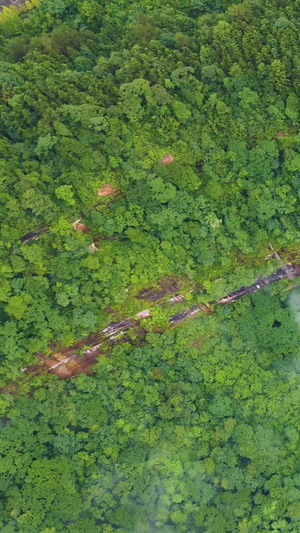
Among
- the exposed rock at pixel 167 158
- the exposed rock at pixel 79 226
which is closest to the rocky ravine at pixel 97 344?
the exposed rock at pixel 79 226

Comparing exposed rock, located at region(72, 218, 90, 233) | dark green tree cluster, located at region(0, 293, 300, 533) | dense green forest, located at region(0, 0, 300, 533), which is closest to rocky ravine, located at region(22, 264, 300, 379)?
dense green forest, located at region(0, 0, 300, 533)

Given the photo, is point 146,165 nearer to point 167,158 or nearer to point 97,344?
point 167,158

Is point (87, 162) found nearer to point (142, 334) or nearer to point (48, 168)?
point (48, 168)

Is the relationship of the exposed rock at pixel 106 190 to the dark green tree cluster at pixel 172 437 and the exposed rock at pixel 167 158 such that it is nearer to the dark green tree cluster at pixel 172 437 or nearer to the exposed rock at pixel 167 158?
the exposed rock at pixel 167 158

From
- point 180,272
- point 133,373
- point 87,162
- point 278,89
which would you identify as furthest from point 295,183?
point 133,373

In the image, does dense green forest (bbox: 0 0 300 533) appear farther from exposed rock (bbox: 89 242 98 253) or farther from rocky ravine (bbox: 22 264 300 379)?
rocky ravine (bbox: 22 264 300 379)
